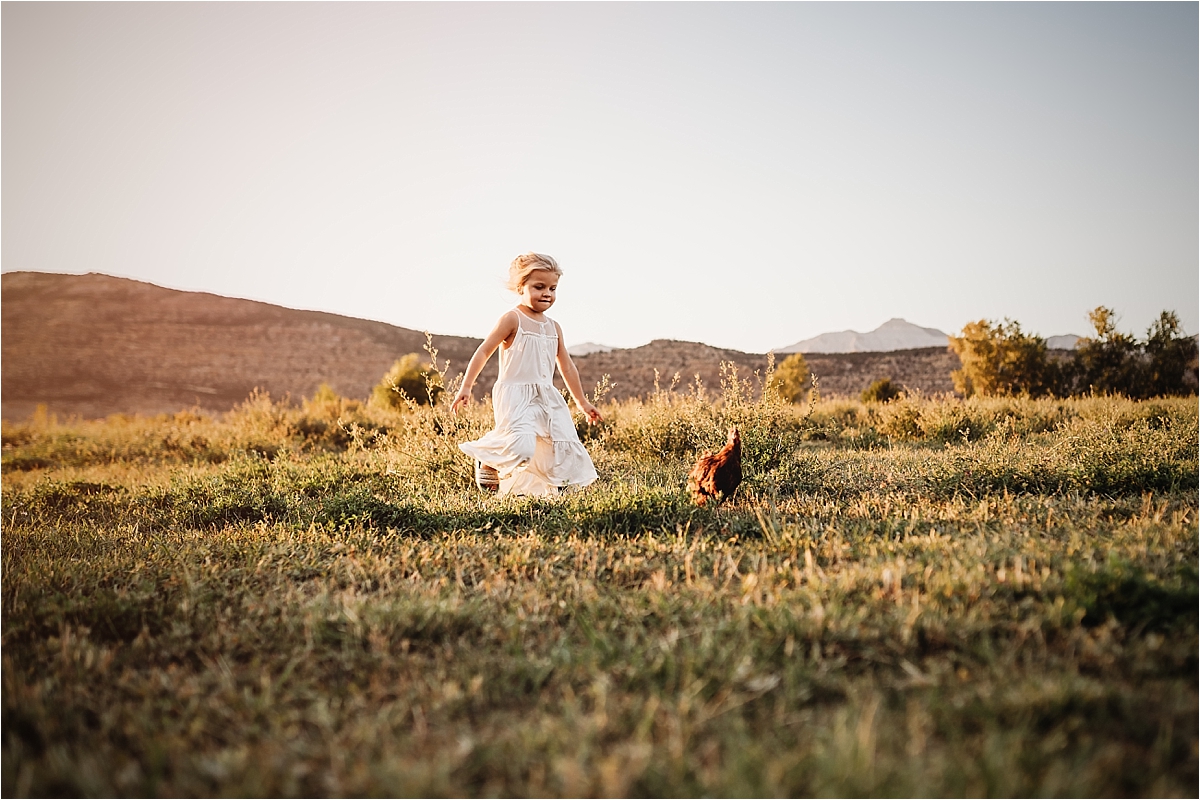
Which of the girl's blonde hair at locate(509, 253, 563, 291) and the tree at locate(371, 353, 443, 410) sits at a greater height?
the girl's blonde hair at locate(509, 253, 563, 291)


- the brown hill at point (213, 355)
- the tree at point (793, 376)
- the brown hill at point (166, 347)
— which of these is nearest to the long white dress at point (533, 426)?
the tree at point (793, 376)

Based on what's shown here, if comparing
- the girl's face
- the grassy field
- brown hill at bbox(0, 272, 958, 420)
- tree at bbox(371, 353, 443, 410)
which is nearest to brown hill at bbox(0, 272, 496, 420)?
brown hill at bbox(0, 272, 958, 420)

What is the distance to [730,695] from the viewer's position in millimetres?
1888

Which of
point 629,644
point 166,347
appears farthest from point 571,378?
point 166,347

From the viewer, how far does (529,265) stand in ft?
16.5

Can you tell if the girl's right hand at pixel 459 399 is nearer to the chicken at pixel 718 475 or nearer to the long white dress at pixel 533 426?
the long white dress at pixel 533 426

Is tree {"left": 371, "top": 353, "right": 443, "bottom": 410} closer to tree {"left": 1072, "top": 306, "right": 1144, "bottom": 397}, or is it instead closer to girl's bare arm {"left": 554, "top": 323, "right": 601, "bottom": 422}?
girl's bare arm {"left": 554, "top": 323, "right": 601, "bottom": 422}

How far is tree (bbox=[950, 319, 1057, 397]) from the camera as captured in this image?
61.5 ft

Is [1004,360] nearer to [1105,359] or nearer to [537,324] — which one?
[1105,359]

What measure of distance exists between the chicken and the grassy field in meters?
0.12

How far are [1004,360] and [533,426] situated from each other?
61.0 ft

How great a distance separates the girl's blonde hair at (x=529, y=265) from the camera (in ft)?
16.5

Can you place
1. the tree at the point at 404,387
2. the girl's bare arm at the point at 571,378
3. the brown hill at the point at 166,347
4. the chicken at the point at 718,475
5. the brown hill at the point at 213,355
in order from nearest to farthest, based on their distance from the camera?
the chicken at the point at 718,475, the girl's bare arm at the point at 571,378, the tree at the point at 404,387, the brown hill at the point at 166,347, the brown hill at the point at 213,355

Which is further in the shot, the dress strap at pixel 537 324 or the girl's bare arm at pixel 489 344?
the dress strap at pixel 537 324
